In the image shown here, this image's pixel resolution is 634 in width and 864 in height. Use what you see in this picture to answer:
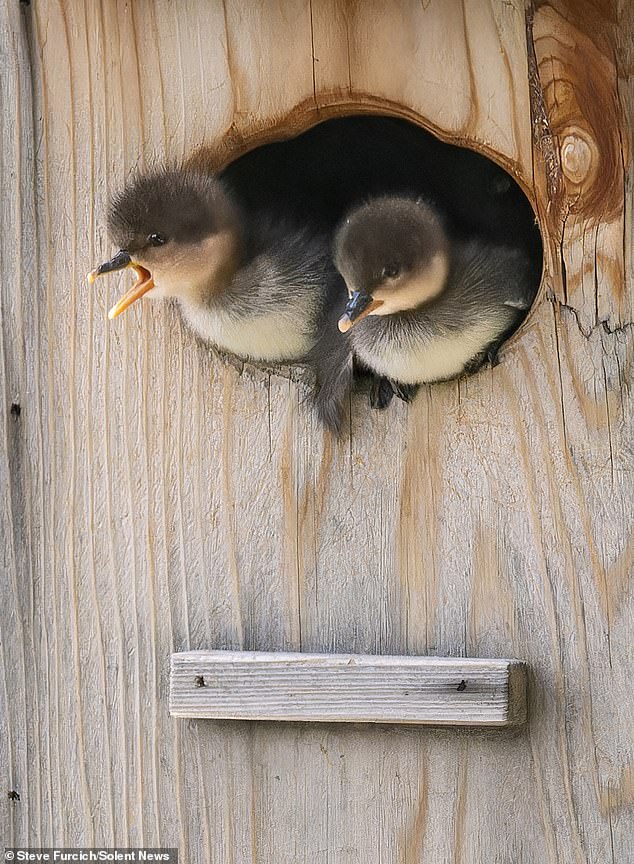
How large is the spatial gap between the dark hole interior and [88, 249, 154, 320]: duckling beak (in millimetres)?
290

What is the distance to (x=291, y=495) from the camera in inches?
64.6

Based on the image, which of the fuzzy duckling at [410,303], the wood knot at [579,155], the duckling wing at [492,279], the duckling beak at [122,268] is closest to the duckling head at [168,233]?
the duckling beak at [122,268]

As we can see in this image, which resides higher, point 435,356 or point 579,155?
point 579,155

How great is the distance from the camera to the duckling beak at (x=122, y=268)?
62.9 inches

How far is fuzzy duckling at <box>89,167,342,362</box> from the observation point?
1.63 m

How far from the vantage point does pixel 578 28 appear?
1.49 metres

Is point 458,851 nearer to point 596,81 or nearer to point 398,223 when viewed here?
point 398,223

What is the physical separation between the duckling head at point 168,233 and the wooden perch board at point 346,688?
17.0 inches

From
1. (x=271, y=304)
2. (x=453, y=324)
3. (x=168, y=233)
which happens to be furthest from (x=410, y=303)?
(x=168, y=233)

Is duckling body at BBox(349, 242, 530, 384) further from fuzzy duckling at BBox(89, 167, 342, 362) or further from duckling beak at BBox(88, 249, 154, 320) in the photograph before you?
duckling beak at BBox(88, 249, 154, 320)

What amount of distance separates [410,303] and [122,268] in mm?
341

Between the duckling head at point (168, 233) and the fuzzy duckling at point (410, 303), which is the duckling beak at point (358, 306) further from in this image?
the duckling head at point (168, 233)

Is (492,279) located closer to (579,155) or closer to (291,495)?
(579,155)

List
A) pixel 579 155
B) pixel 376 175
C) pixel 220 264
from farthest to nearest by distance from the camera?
1. pixel 376 175
2. pixel 220 264
3. pixel 579 155
